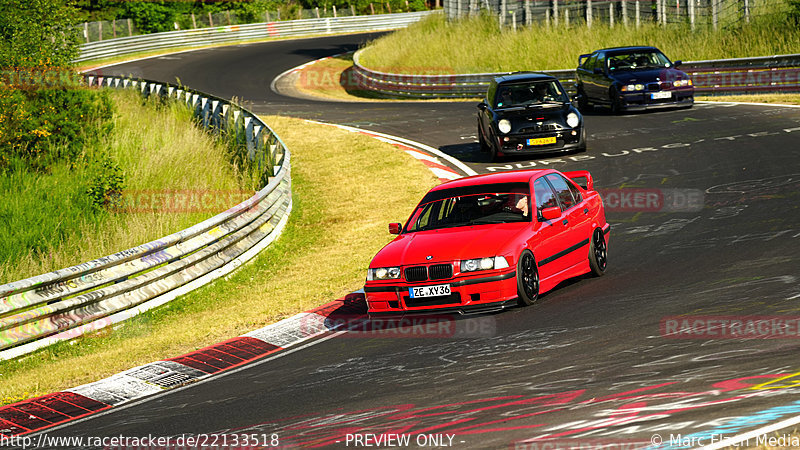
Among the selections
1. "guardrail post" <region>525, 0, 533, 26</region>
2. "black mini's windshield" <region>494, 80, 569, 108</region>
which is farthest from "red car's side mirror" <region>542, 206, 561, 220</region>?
"guardrail post" <region>525, 0, 533, 26</region>

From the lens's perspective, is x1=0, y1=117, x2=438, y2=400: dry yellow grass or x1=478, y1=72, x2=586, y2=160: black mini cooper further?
x1=478, y1=72, x2=586, y2=160: black mini cooper

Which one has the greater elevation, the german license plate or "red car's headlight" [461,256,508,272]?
"red car's headlight" [461,256,508,272]

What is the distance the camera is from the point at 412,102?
114 ft

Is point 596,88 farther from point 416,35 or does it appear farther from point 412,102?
point 416,35

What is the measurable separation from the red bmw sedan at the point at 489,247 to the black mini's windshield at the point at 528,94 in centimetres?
925

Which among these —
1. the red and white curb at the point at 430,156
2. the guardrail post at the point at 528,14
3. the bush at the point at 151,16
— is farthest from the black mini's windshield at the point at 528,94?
the bush at the point at 151,16

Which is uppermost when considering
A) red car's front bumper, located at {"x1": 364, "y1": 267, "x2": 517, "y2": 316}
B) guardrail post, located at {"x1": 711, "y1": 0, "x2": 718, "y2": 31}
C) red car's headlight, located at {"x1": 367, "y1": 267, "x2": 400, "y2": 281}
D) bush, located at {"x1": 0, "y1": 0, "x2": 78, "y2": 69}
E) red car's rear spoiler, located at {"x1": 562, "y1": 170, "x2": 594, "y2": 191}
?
bush, located at {"x1": 0, "y1": 0, "x2": 78, "y2": 69}

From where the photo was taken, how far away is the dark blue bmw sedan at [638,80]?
991 inches

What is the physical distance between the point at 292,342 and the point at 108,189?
27.4ft

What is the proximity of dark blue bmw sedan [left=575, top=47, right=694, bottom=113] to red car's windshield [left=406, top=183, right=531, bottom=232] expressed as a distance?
15.5 m

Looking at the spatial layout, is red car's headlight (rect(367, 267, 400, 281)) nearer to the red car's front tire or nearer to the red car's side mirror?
the red car's front tire

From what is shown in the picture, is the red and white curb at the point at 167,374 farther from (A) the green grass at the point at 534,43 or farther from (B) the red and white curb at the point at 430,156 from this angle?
Answer: (A) the green grass at the point at 534,43

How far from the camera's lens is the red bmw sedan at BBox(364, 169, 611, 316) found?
9703mm

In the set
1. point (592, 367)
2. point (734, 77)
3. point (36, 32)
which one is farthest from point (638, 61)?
point (592, 367)
